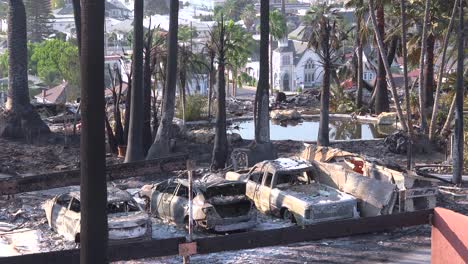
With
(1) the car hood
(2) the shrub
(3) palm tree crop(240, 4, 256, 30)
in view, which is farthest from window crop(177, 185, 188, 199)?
(3) palm tree crop(240, 4, 256, 30)

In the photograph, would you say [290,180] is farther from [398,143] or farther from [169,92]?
[398,143]

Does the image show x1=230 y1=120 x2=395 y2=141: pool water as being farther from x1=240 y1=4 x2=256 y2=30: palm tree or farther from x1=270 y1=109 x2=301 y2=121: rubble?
x1=240 y1=4 x2=256 y2=30: palm tree

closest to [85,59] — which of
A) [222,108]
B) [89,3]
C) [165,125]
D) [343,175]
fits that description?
[89,3]

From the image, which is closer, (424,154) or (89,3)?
(89,3)

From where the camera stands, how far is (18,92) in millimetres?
31594

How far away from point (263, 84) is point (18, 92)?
37.6 ft

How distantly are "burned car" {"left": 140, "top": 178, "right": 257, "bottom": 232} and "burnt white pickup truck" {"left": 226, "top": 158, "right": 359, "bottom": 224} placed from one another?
1.10 metres

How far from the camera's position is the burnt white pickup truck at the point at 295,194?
664 inches

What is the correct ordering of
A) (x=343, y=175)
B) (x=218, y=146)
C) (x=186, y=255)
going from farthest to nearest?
(x=218, y=146)
(x=343, y=175)
(x=186, y=255)

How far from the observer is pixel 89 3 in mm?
8391

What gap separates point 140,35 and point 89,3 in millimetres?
17575

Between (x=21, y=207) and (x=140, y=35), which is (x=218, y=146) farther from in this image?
(x=21, y=207)

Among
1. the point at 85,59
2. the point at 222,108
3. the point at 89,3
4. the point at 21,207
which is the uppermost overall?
the point at 89,3

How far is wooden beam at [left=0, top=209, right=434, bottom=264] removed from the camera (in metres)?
10.8
